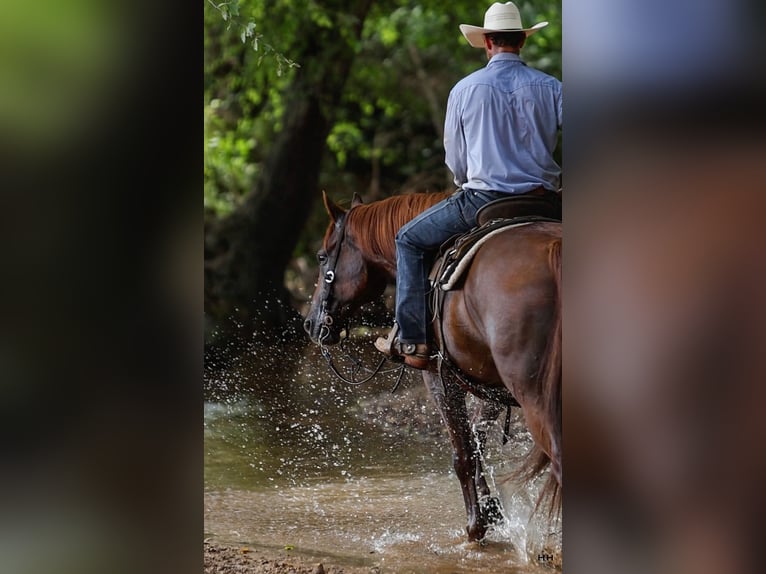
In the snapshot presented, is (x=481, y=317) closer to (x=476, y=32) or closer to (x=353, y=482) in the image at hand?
(x=476, y=32)

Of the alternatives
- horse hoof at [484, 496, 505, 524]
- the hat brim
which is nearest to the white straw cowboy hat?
the hat brim

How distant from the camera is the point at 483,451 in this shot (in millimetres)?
4605

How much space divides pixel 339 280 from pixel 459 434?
91 centimetres

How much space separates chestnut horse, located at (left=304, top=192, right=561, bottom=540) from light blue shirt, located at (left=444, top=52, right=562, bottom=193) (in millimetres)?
336

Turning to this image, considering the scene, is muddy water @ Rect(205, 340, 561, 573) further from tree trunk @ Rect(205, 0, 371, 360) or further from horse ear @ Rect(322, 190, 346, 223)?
tree trunk @ Rect(205, 0, 371, 360)

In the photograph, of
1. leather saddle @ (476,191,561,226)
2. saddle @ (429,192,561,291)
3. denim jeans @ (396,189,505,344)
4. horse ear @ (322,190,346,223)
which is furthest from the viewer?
horse ear @ (322,190,346,223)

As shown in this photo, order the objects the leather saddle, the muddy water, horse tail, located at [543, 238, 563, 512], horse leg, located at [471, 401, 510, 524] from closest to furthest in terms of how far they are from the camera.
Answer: horse tail, located at [543, 238, 563, 512] → the leather saddle → the muddy water → horse leg, located at [471, 401, 510, 524]

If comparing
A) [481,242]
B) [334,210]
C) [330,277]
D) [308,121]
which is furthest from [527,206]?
[308,121]

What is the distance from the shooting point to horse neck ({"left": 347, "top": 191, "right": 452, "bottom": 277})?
14.5 ft

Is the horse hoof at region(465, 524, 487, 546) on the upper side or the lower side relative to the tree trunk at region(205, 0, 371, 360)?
lower

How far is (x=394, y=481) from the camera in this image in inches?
192

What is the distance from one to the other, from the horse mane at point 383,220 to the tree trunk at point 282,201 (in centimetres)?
402

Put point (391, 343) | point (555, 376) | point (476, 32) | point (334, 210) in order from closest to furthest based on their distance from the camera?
point (555, 376) < point (476, 32) < point (391, 343) < point (334, 210)
